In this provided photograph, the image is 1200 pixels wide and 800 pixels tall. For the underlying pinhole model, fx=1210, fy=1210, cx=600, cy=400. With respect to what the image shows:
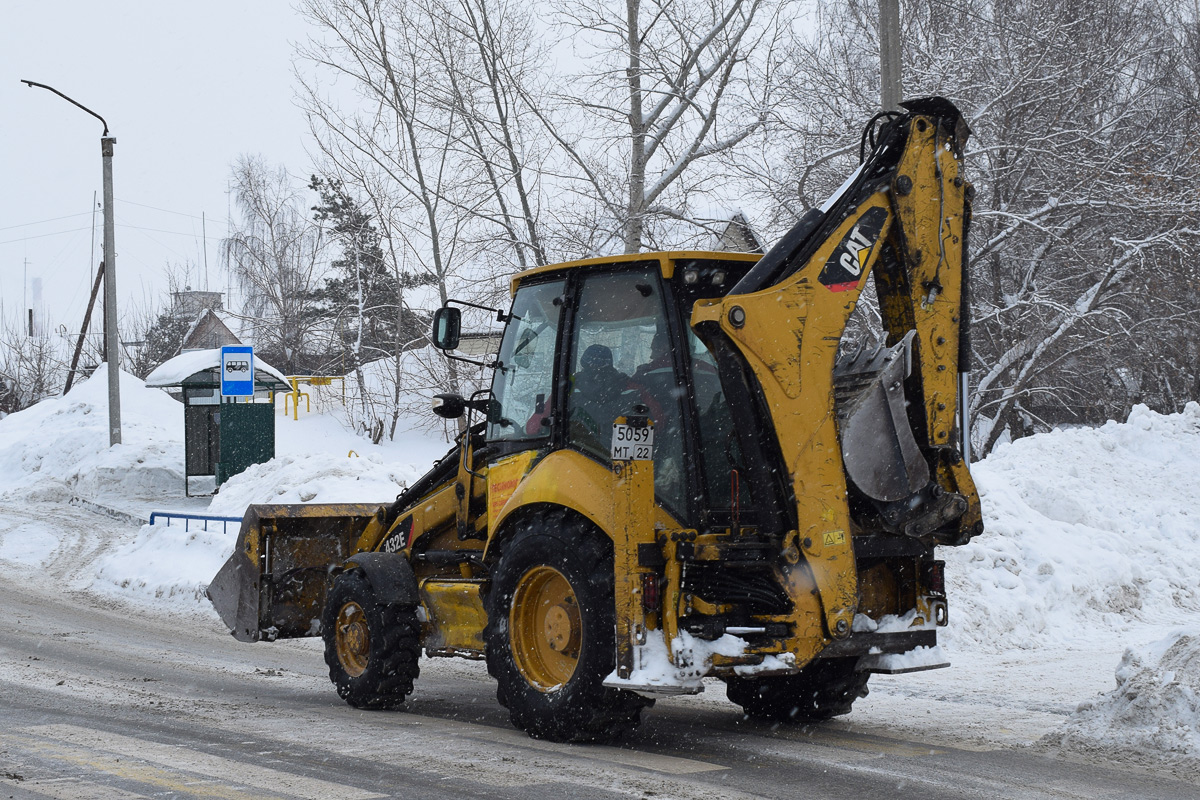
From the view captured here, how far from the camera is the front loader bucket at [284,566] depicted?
27.7ft

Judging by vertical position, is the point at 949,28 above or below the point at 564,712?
above

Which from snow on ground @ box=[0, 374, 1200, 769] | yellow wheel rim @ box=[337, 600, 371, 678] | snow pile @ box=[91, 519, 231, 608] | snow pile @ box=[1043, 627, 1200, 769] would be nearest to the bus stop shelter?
snow on ground @ box=[0, 374, 1200, 769]

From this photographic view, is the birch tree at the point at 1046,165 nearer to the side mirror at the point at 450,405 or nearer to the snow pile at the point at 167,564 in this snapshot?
the snow pile at the point at 167,564

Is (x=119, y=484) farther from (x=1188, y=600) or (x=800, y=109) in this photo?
(x=1188, y=600)

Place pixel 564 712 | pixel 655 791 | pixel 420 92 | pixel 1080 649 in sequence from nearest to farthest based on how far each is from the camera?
pixel 655 791
pixel 564 712
pixel 1080 649
pixel 420 92

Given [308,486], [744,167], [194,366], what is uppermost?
[744,167]

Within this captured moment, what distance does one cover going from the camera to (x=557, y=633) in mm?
6219

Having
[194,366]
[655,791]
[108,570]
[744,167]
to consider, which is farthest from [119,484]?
[655,791]

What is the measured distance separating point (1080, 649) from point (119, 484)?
65.7ft

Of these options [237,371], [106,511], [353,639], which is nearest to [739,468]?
[353,639]

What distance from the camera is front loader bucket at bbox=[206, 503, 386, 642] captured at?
27.7ft

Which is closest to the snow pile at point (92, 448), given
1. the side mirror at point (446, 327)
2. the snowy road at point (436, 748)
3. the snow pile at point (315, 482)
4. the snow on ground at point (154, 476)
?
the snow on ground at point (154, 476)

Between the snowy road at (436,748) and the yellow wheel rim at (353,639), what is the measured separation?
28 cm

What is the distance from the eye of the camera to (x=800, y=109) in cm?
1675
